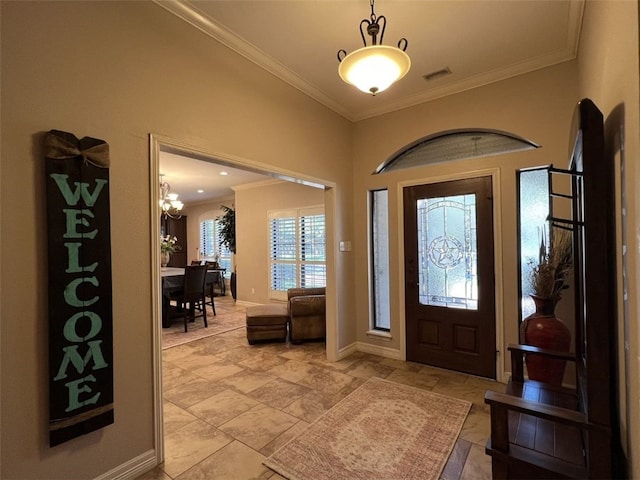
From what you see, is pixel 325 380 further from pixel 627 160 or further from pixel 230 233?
pixel 230 233

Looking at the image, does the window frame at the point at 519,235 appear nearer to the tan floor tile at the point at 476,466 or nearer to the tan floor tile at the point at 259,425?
the tan floor tile at the point at 476,466

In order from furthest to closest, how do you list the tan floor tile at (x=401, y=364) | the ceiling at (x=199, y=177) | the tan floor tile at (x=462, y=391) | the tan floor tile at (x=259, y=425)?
the ceiling at (x=199, y=177) < the tan floor tile at (x=401, y=364) < the tan floor tile at (x=462, y=391) < the tan floor tile at (x=259, y=425)

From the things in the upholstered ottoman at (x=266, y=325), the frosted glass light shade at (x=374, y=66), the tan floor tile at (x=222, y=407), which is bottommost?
the tan floor tile at (x=222, y=407)

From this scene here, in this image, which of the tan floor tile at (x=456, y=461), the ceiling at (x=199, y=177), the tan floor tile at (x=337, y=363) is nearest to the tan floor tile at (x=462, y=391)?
the tan floor tile at (x=456, y=461)

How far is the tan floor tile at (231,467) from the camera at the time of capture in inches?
73.1

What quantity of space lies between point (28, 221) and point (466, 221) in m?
3.49

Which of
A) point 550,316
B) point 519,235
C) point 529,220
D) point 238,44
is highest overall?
point 238,44

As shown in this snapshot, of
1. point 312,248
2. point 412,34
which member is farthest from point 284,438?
point 312,248

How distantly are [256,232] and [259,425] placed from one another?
194 inches

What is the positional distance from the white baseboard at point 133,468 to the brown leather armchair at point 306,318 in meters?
2.43

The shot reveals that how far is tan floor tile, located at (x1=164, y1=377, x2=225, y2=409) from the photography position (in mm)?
2773

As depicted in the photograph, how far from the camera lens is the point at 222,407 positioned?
8.72ft

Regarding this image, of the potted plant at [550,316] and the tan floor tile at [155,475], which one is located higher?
the potted plant at [550,316]

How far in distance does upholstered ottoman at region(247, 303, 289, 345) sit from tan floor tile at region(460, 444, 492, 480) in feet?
9.22
